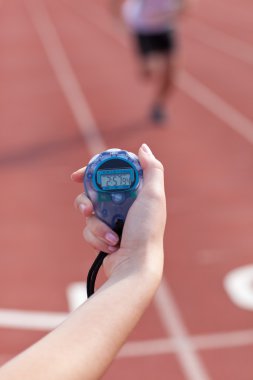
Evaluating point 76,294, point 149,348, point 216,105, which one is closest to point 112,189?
point 149,348

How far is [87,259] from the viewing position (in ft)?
17.9

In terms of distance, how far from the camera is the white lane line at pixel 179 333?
4160 millimetres

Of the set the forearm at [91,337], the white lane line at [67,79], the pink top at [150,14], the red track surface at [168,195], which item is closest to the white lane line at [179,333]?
the red track surface at [168,195]

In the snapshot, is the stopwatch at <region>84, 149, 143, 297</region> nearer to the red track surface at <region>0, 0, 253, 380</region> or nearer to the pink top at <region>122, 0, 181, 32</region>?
the red track surface at <region>0, 0, 253, 380</region>

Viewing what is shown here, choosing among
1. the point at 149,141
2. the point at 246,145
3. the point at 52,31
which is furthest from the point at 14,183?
the point at 52,31

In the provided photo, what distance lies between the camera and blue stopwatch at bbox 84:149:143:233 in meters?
1.65

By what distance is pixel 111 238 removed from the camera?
5.32 ft

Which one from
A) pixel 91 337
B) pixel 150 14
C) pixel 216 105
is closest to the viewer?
pixel 91 337

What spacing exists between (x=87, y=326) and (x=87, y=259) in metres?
4.16

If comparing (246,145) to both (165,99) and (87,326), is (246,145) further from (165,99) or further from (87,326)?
(87,326)

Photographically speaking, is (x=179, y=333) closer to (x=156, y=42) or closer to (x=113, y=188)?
(x=113, y=188)

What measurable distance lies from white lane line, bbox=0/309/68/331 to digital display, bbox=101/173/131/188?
2.99 metres

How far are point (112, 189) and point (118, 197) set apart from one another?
0.02 meters

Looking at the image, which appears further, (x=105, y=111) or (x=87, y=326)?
(x=105, y=111)
